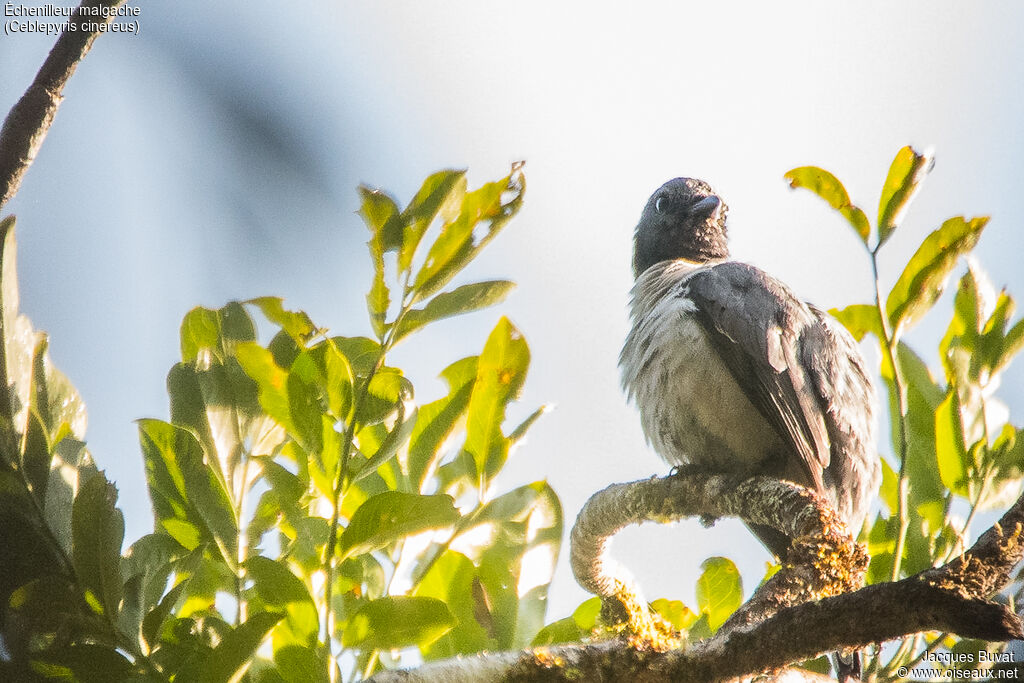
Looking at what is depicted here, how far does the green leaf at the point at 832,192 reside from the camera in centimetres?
235

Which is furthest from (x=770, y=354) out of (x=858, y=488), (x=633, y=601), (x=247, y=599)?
(x=247, y=599)

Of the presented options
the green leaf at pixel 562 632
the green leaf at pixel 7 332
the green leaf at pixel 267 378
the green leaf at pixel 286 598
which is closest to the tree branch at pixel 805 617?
the green leaf at pixel 562 632

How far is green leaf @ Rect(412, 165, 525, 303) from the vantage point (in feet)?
5.87

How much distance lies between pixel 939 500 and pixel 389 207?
194 centimetres

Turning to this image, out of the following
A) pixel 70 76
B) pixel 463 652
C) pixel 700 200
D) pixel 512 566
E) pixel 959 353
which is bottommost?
pixel 463 652

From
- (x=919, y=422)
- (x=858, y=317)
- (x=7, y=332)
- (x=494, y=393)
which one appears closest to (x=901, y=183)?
(x=858, y=317)

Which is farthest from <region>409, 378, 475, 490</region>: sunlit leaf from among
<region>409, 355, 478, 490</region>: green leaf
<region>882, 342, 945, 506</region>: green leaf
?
<region>882, 342, 945, 506</region>: green leaf

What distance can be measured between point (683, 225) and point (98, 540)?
11.8 feet

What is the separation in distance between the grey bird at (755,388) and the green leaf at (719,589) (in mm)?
574

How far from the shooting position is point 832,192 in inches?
93.9

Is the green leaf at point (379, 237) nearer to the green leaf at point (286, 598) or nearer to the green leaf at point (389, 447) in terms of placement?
the green leaf at point (389, 447)

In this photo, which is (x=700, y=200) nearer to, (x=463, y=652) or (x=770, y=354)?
(x=770, y=354)

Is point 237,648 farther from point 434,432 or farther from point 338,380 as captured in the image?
point 434,432

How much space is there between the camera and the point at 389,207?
5.73ft
